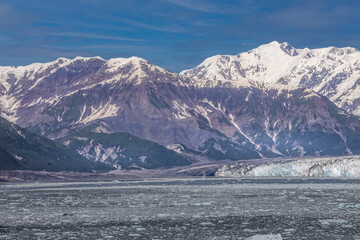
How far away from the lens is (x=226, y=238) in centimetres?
7212

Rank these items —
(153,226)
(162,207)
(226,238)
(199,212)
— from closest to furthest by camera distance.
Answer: (226,238)
(153,226)
(199,212)
(162,207)

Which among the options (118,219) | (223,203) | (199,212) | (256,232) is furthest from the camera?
(223,203)

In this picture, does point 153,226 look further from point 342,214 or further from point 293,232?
point 342,214

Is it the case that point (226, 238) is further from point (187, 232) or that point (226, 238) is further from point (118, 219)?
point (118, 219)

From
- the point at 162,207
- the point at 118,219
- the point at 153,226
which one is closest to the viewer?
the point at 153,226

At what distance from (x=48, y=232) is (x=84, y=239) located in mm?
8917

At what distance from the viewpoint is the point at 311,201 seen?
125500 millimetres

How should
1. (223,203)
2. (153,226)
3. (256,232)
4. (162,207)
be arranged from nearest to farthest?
(256,232) → (153,226) → (162,207) → (223,203)

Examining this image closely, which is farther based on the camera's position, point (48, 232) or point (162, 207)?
point (162, 207)

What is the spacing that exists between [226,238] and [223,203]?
54.4 m

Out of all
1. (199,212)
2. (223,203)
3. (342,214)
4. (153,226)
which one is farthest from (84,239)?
(223,203)

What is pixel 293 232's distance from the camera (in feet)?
250

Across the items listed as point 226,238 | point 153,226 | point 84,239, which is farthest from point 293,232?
point 84,239

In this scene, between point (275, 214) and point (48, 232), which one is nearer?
point (48, 232)
